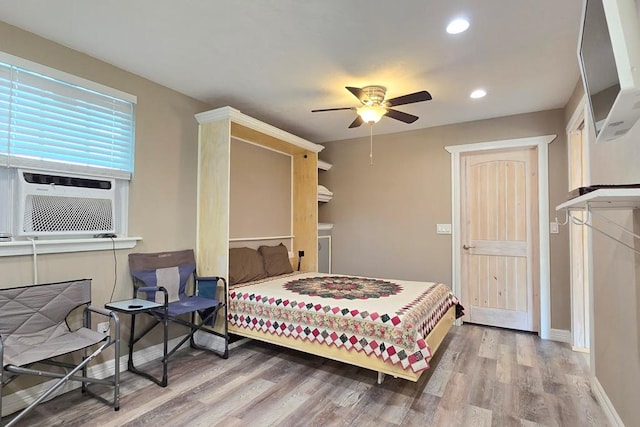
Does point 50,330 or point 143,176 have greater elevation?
point 143,176

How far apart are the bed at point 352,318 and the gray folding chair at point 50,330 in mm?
1157

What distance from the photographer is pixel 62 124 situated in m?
2.45

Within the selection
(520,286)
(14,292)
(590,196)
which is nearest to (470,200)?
(520,286)

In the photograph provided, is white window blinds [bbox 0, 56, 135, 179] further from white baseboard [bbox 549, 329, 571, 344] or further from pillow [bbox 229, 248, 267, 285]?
white baseboard [bbox 549, 329, 571, 344]

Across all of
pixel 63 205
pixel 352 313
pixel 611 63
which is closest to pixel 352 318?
pixel 352 313

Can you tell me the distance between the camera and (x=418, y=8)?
6.50 ft

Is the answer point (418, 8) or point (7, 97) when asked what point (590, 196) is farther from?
point (7, 97)

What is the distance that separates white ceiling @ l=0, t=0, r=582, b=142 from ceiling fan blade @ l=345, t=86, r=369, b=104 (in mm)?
152

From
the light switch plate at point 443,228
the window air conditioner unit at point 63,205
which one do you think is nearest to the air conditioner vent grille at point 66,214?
the window air conditioner unit at point 63,205

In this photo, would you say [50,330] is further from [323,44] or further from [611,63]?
[611,63]

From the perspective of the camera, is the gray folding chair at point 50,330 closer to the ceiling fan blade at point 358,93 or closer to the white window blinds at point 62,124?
the white window blinds at point 62,124

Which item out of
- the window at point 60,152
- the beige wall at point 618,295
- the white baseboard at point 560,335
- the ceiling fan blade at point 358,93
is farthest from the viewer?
the white baseboard at point 560,335

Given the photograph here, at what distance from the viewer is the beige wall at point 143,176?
2.28 metres

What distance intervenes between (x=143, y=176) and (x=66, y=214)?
0.66 metres
